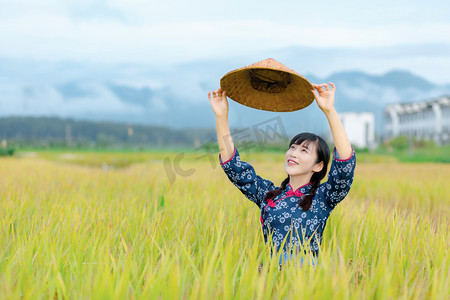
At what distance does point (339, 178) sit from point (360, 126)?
4088 cm

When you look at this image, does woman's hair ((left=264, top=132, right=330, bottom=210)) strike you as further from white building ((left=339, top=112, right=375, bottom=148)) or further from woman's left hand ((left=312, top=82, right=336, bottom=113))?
white building ((left=339, top=112, right=375, bottom=148))

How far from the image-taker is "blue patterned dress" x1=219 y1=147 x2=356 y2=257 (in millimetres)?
1998

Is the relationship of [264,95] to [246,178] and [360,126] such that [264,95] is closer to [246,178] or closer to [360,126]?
[246,178]

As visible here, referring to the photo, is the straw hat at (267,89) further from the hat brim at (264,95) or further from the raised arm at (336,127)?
the raised arm at (336,127)

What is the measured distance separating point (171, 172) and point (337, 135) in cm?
394

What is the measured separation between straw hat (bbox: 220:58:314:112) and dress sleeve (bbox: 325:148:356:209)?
1.34ft

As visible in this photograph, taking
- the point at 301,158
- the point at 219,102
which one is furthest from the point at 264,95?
the point at 301,158

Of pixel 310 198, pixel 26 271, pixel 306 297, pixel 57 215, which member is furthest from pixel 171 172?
pixel 306 297

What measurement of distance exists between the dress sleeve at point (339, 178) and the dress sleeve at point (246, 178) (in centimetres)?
34

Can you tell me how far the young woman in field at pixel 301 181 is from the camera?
1965 mm

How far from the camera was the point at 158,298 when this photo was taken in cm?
135

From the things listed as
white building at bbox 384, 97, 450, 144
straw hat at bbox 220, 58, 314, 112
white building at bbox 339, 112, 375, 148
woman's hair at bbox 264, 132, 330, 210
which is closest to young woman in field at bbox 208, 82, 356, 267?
woman's hair at bbox 264, 132, 330, 210

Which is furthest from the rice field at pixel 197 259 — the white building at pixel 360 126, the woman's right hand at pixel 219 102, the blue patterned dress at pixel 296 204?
the white building at pixel 360 126

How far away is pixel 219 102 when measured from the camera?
7.34 feet
